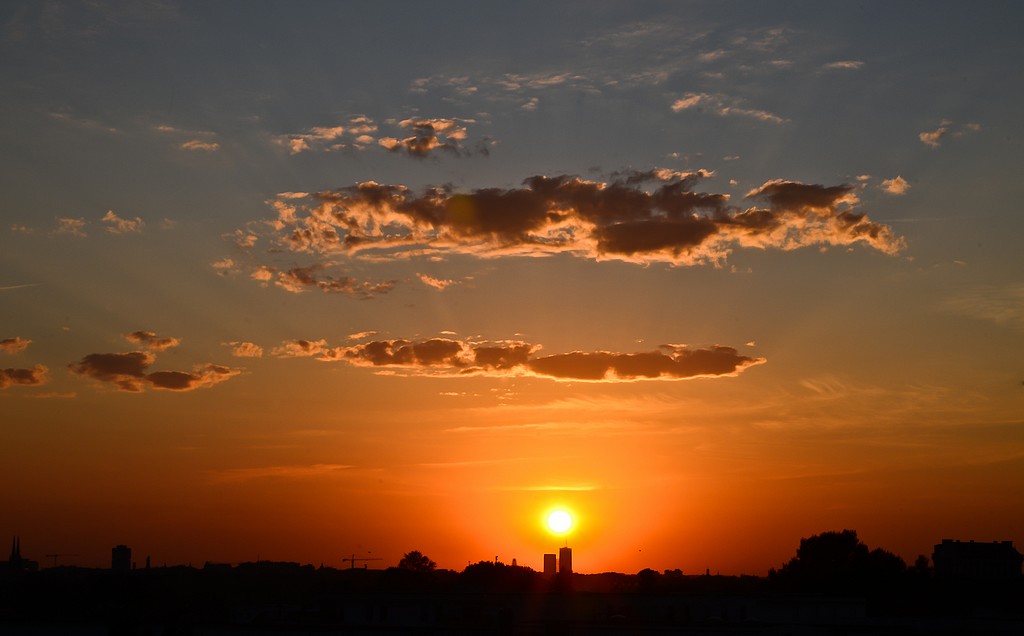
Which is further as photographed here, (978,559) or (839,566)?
(978,559)

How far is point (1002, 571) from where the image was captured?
7539 inches

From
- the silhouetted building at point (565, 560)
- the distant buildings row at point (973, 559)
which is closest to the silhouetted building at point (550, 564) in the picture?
the silhouetted building at point (565, 560)

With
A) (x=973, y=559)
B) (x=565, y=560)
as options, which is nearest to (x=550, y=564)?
(x=565, y=560)

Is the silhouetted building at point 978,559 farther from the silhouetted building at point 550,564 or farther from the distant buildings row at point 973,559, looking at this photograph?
the silhouetted building at point 550,564

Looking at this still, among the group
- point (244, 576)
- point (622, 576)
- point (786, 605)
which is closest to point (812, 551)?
point (622, 576)

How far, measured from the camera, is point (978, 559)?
19238 centimetres

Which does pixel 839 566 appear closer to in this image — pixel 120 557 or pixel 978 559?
pixel 978 559

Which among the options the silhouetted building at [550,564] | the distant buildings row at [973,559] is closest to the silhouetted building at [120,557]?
the distant buildings row at [973,559]

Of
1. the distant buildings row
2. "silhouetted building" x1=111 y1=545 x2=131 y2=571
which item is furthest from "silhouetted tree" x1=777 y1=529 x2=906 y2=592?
"silhouetted building" x1=111 y1=545 x2=131 y2=571

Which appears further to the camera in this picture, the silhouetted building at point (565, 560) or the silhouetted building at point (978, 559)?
the silhouetted building at point (978, 559)

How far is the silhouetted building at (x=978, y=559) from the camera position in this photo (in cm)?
19038

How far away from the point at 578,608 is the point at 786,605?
1524 cm

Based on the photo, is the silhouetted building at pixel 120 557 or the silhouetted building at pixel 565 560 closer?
the silhouetted building at pixel 565 560

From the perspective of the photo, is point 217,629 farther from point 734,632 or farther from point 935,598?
point 935,598
